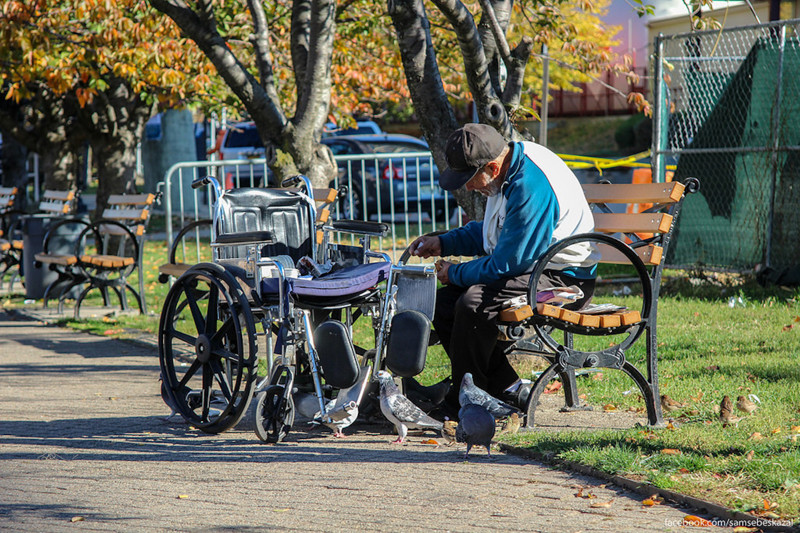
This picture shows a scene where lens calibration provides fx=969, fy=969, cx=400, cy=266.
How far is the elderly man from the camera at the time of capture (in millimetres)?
4719

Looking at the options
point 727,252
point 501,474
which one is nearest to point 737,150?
point 727,252

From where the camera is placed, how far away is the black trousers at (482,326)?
4.75 meters

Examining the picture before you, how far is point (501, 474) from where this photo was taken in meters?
4.23

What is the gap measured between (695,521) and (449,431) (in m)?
1.56

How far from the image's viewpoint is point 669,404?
5227mm

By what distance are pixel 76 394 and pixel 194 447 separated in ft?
5.89

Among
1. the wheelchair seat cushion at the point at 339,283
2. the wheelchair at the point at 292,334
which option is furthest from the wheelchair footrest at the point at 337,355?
the wheelchair seat cushion at the point at 339,283

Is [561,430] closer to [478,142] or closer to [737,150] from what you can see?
[478,142]

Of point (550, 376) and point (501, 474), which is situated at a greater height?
point (550, 376)

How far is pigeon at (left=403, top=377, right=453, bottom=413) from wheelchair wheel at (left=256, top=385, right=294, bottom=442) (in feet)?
2.31

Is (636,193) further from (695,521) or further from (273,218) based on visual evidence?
(695,521)

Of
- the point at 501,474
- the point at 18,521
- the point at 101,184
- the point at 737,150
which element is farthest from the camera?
the point at 101,184

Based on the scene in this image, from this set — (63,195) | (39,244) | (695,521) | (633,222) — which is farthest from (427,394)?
(63,195)

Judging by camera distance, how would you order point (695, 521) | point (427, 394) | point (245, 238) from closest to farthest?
1. point (695, 521)
2. point (245, 238)
3. point (427, 394)
